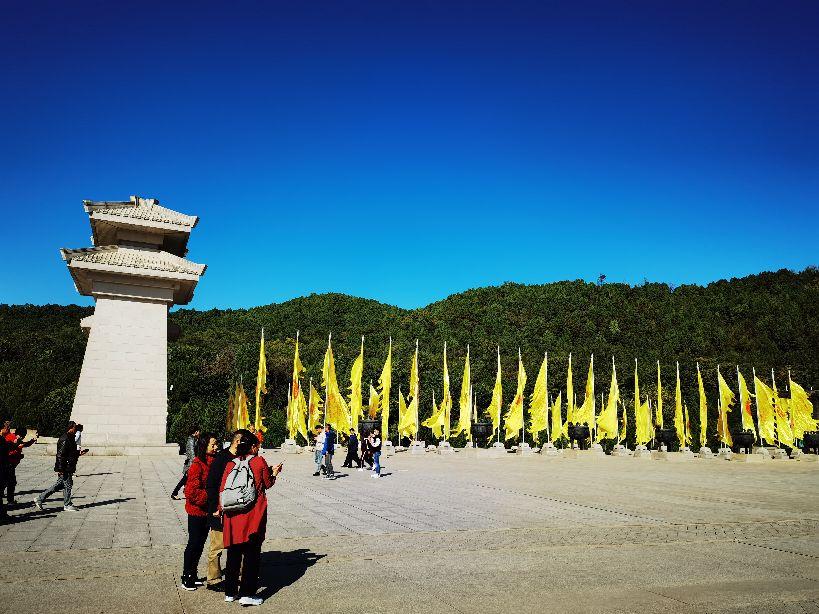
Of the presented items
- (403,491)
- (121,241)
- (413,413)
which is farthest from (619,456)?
(121,241)

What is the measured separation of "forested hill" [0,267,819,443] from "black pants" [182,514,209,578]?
43960 millimetres

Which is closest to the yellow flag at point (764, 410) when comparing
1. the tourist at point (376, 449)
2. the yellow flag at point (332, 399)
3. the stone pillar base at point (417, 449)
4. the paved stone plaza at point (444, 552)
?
the stone pillar base at point (417, 449)

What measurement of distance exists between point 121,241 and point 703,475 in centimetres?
2844

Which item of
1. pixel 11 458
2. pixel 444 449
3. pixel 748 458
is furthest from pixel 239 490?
pixel 748 458

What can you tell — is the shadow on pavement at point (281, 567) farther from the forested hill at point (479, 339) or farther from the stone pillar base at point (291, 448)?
the forested hill at point (479, 339)

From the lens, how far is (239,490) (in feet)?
18.7

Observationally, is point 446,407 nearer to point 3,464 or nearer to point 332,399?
point 332,399

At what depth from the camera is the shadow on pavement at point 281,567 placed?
6.32 meters

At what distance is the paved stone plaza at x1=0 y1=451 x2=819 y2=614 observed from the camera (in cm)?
582

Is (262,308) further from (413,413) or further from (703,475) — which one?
(703,475)

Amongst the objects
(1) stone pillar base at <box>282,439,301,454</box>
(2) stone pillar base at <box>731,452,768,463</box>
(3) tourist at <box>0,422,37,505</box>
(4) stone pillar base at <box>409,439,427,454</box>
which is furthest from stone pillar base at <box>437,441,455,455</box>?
(3) tourist at <box>0,422,37,505</box>

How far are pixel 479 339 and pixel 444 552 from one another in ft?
223

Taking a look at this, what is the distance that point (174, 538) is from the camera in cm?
860

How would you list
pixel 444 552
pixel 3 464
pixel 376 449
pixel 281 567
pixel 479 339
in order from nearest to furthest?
pixel 281 567
pixel 444 552
pixel 3 464
pixel 376 449
pixel 479 339
